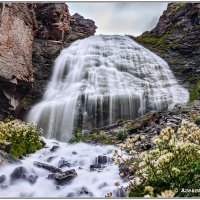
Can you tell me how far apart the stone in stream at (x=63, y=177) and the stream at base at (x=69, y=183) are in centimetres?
7

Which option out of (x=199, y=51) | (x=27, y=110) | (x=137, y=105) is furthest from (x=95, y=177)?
(x=199, y=51)

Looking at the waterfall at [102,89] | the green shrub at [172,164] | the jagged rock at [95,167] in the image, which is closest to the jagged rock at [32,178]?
the jagged rock at [95,167]

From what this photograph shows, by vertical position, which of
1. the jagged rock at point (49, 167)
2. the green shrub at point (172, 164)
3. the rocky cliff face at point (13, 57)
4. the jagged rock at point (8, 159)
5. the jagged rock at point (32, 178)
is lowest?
the jagged rock at point (32, 178)

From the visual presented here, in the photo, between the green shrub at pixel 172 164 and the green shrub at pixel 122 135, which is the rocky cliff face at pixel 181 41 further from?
the green shrub at pixel 172 164

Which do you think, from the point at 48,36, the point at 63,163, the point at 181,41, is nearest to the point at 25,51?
the point at 48,36

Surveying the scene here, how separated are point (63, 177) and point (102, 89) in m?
8.06

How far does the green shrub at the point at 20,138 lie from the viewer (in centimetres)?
926

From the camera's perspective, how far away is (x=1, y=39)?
13.2m

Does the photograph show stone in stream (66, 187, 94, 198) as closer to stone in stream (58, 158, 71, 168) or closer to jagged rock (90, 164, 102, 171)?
jagged rock (90, 164, 102, 171)

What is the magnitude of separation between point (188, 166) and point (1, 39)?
34.0ft

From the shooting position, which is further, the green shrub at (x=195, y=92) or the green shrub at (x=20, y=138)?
the green shrub at (x=195, y=92)

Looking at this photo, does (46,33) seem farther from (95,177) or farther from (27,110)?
(95,177)

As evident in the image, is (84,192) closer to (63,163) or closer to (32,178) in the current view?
(32,178)

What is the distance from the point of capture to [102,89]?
1480 cm
